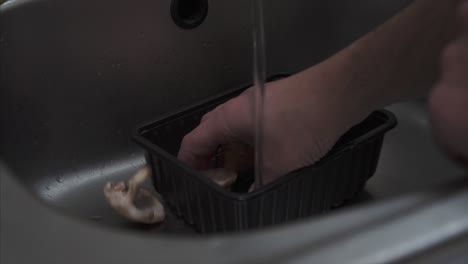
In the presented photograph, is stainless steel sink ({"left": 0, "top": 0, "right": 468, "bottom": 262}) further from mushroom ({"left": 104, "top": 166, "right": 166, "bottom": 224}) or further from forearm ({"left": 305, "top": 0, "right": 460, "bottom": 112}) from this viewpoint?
forearm ({"left": 305, "top": 0, "right": 460, "bottom": 112})

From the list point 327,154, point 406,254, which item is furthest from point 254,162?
point 406,254

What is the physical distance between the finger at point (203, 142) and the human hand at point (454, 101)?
0.85ft

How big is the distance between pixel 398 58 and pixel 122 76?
1.13 feet

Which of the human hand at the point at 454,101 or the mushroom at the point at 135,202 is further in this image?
the mushroom at the point at 135,202

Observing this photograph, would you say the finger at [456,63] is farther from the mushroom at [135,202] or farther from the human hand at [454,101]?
the mushroom at [135,202]

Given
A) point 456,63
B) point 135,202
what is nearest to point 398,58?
point 456,63

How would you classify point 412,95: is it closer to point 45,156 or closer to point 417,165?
point 417,165

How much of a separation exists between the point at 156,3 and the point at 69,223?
0.39 metres

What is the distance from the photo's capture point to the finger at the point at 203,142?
576mm

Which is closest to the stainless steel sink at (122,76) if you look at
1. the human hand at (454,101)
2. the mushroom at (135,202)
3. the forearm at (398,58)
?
the mushroom at (135,202)

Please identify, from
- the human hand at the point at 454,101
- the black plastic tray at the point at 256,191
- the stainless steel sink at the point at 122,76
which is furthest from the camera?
the stainless steel sink at the point at 122,76

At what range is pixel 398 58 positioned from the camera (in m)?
0.46

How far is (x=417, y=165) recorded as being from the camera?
2.25 ft

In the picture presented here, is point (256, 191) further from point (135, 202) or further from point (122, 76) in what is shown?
point (122, 76)
